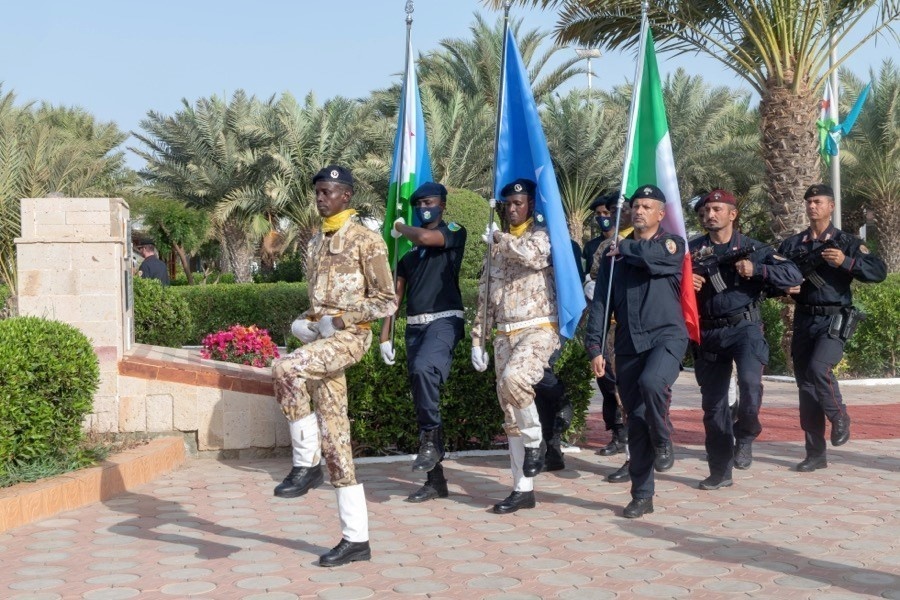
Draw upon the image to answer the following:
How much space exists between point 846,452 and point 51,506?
19.1 feet

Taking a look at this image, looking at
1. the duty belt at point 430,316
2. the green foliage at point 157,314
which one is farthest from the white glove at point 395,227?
the green foliage at point 157,314

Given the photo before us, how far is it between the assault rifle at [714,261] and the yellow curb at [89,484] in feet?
13.0

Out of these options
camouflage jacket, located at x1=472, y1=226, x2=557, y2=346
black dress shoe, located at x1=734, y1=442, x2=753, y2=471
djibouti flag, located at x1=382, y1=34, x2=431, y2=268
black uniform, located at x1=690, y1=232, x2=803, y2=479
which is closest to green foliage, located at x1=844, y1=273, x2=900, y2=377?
black dress shoe, located at x1=734, y1=442, x2=753, y2=471

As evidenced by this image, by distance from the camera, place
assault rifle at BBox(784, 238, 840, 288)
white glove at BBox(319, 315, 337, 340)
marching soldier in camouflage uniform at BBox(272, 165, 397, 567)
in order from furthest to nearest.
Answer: assault rifle at BBox(784, 238, 840, 288) → white glove at BBox(319, 315, 337, 340) → marching soldier in camouflage uniform at BBox(272, 165, 397, 567)

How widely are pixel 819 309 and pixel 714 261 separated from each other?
3.32ft

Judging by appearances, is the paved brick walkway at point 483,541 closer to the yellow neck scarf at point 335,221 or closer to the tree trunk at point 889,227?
the yellow neck scarf at point 335,221

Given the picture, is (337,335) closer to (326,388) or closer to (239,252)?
(326,388)

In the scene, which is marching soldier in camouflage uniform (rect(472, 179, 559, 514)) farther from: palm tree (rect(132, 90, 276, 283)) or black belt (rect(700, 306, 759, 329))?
palm tree (rect(132, 90, 276, 283))

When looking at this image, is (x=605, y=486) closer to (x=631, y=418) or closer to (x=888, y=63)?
(x=631, y=418)

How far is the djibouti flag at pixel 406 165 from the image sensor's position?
→ 7.66m

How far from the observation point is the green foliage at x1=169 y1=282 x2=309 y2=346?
21.5m

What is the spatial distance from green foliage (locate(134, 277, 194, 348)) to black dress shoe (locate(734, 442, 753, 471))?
8836 millimetres

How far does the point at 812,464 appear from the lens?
7.93 m

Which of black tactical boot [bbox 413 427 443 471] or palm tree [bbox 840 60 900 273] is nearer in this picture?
black tactical boot [bbox 413 427 443 471]
